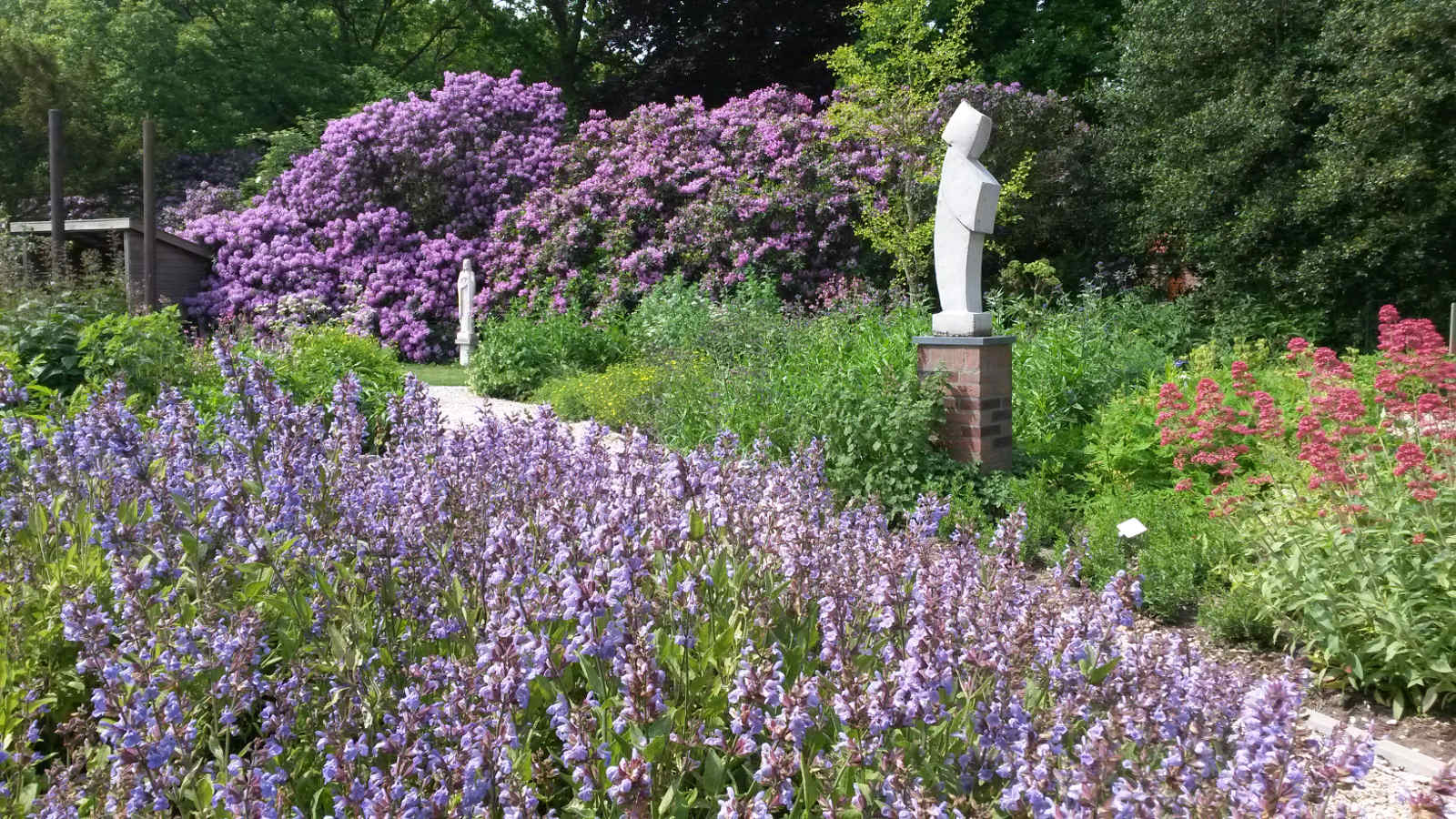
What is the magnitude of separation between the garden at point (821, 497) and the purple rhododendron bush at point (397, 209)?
4.84ft

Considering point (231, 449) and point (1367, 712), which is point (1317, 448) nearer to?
point (1367, 712)

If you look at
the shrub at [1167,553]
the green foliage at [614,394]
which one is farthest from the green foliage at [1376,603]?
the green foliage at [614,394]

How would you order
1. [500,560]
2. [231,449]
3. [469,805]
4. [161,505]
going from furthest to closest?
1. [231,449]
2. [161,505]
3. [500,560]
4. [469,805]

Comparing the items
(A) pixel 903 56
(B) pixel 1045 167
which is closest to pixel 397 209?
(A) pixel 903 56

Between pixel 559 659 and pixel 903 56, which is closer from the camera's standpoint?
pixel 559 659

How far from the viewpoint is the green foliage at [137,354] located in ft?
24.0

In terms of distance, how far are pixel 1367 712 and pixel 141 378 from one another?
23.1 feet

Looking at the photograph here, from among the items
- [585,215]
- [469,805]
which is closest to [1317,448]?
[469,805]

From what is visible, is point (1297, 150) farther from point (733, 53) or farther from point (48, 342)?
point (48, 342)

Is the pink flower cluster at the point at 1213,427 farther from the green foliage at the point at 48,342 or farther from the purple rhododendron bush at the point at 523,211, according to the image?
the purple rhododendron bush at the point at 523,211

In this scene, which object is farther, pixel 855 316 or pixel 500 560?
pixel 855 316

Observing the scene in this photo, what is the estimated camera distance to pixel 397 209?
20.3 m

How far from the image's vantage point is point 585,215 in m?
17.8

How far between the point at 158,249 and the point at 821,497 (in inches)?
746
